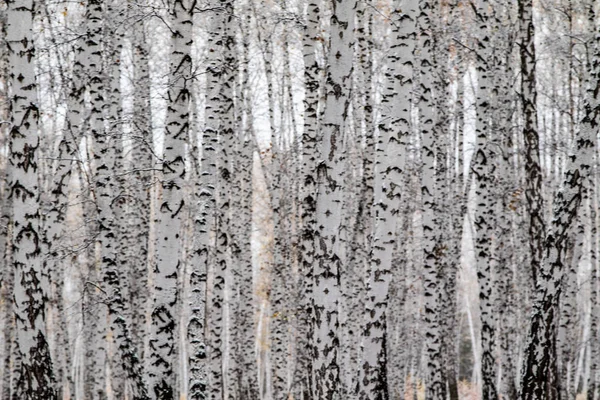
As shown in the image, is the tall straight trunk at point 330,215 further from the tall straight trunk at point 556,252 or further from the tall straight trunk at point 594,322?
the tall straight trunk at point 594,322

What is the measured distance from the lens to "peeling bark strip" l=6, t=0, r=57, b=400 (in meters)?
7.19

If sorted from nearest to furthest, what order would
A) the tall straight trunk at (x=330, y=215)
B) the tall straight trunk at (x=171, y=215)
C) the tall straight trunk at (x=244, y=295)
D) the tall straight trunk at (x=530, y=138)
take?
1. the tall straight trunk at (x=171, y=215)
2. the tall straight trunk at (x=330, y=215)
3. the tall straight trunk at (x=530, y=138)
4. the tall straight trunk at (x=244, y=295)

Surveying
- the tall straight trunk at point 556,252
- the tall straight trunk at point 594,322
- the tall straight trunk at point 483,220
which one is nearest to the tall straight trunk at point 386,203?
the tall straight trunk at point 556,252

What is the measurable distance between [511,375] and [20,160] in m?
9.65

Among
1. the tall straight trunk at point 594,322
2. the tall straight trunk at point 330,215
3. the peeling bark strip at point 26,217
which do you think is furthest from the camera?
the tall straight trunk at point 594,322

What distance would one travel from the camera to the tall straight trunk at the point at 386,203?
805 centimetres

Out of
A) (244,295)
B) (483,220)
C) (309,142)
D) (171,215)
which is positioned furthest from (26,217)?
(244,295)

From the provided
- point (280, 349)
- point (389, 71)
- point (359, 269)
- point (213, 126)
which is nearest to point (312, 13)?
point (389, 71)

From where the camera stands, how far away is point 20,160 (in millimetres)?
7328

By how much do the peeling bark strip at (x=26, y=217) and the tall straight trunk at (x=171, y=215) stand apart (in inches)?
47.9

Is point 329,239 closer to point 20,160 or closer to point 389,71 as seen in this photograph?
point 389,71

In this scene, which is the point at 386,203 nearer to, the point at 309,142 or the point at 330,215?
the point at 330,215

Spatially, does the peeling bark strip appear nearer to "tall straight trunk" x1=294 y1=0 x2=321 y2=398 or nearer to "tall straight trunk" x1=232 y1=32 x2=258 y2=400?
"tall straight trunk" x1=294 y1=0 x2=321 y2=398

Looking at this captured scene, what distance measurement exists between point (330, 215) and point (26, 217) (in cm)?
354
